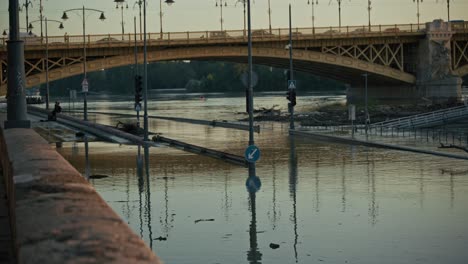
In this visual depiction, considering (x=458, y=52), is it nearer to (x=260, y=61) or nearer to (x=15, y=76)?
(x=260, y=61)

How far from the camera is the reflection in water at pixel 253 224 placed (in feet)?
50.4

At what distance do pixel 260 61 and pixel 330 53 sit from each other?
9.05 m

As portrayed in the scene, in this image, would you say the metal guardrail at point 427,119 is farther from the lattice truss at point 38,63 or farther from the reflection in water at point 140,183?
the lattice truss at point 38,63

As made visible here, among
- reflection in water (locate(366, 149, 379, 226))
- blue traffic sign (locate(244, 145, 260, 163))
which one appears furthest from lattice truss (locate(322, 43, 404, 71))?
blue traffic sign (locate(244, 145, 260, 163))

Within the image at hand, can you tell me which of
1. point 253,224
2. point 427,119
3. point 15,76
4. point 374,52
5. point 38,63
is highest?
point 374,52

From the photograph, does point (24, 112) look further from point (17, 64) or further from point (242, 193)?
point (242, 193)

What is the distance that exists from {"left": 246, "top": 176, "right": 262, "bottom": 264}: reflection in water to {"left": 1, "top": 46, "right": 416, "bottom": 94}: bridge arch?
62731 millimetres

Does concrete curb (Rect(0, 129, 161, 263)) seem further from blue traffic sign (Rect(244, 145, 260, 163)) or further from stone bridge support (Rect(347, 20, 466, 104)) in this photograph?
stone bridge support (Rect(347, 20, 466, 104))

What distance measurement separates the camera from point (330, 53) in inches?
4257

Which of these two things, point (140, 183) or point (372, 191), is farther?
point (140, 183)

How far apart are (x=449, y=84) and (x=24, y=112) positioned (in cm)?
9548

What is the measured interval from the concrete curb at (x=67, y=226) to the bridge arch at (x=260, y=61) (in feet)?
263

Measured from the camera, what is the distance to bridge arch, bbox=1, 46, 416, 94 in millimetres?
92000

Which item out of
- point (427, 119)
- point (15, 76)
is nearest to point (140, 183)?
point (15, 76)
